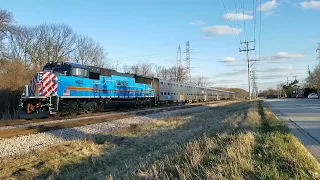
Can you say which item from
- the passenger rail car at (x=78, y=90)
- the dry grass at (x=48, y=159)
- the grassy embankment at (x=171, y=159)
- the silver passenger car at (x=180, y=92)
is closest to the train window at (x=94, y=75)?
the passenger rail car at (x=78, y=90)

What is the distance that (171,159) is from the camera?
6465mm

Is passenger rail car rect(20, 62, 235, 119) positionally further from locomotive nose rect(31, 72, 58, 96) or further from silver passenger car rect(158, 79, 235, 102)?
silver passenger car rect(158, 79, 235, 102)

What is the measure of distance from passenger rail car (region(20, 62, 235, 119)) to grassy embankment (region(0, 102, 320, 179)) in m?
7.74

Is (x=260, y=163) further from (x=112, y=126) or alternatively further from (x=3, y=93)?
(x=3, y=93)

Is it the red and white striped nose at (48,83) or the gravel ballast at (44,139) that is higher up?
the red and white striped nose at (48,83)

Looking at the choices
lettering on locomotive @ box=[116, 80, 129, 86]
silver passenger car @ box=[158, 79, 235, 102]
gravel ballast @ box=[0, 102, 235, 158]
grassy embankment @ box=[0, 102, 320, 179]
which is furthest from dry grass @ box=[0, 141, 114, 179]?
silver passenger car @ box=[158, 79, 235, 102]

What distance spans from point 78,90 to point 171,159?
15566mm

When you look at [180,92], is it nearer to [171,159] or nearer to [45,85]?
[45,85]

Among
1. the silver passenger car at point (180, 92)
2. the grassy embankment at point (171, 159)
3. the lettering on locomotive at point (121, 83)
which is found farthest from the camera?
the silver passenger car at point (180, 92)

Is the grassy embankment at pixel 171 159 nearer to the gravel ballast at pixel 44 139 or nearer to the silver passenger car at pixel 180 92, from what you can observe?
the gravel ballast at pixel 44 139

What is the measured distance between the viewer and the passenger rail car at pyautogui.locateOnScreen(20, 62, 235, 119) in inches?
732

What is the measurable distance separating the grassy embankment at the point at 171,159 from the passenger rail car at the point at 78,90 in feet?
25.4

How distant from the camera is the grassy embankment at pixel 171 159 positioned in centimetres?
503

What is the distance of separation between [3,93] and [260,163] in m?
30.5
